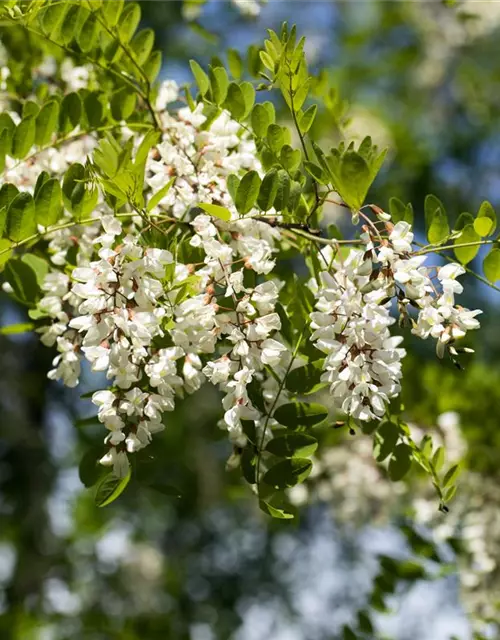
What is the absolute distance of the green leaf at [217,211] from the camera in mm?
882

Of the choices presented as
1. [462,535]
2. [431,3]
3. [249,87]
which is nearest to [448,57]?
[431,3]

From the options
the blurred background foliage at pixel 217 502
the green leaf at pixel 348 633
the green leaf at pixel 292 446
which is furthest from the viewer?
the blurred background foliage at pixel 217 502

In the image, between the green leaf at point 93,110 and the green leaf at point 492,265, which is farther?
the green leaf at point 93,110

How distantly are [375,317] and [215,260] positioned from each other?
19cm

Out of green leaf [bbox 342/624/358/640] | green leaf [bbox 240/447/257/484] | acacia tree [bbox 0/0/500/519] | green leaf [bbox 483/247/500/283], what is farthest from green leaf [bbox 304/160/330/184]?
green leaf [bbox 342/624/358/640]

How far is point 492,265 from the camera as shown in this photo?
0.97m

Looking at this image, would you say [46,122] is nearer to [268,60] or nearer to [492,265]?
[268,60]

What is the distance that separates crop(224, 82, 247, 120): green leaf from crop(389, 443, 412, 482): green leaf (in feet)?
1.64

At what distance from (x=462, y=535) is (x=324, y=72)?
3.37 feet

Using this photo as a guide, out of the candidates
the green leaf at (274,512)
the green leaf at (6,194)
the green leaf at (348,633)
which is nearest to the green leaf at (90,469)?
the green leaf at (274,512)

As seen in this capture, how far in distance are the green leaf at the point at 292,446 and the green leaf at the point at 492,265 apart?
0.96 feet

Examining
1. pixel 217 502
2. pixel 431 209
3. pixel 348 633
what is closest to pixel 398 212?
pixel 431 209

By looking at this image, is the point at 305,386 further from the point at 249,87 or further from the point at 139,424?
the point at 249,87

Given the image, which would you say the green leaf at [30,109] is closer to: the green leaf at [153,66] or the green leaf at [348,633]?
the green leaf at [153,66]
